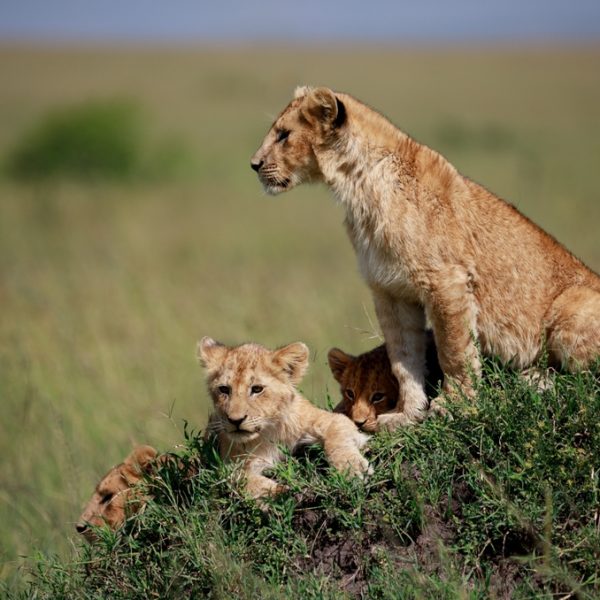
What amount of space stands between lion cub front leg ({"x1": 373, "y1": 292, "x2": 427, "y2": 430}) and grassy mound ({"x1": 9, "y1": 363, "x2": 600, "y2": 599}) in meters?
0.29

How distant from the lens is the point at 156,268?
64.2 ft

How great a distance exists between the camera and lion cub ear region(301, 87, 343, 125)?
6.75 meters

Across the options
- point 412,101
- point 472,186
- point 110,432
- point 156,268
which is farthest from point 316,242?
point 412,101

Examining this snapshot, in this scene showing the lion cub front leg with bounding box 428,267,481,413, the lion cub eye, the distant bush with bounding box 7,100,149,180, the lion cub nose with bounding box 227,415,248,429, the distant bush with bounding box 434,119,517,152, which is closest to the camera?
the lion cub nose with bounding box 227,415,248,429

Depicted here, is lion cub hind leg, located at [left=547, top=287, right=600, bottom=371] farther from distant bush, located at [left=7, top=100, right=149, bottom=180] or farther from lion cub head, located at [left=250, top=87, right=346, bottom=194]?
distant bush, located at [left=7, top=100, right=149, bottom=180]

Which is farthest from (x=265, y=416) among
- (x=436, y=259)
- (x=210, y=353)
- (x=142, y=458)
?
(x=436, y=259)

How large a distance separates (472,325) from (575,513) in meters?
1.46

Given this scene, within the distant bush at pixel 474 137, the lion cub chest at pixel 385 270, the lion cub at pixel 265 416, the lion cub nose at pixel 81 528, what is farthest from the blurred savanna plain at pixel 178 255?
the lion cub at pixel 265 416

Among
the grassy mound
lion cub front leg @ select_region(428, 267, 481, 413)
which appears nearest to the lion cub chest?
lion cub front leg @ select_region(428, 267, 481, 413)

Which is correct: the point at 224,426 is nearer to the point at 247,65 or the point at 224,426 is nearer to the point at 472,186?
the point at 472,186

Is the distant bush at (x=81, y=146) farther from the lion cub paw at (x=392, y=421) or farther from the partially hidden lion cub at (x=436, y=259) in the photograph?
the lion cub paw at (x=392, y=421)

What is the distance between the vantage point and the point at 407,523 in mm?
5551

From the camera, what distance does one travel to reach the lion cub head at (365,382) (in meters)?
6.52

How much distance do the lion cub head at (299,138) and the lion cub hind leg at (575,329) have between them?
180 centimetres
